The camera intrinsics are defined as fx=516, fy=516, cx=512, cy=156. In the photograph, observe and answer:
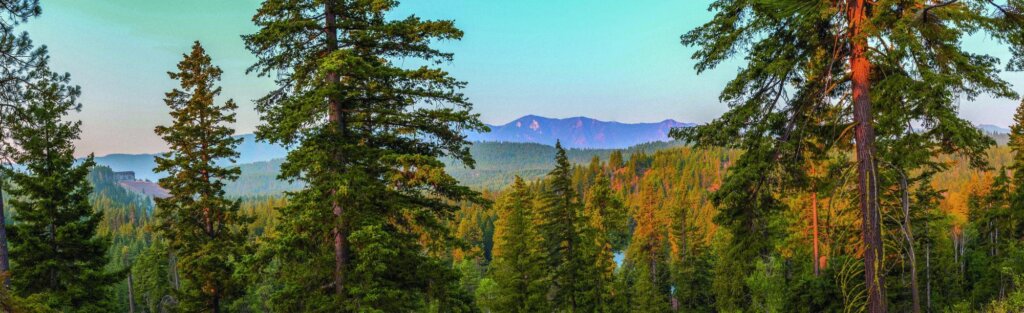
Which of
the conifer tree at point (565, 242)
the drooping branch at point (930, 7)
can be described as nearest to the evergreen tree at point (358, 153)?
the drooping branch at point (930, 7)

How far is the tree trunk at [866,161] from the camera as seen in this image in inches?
270

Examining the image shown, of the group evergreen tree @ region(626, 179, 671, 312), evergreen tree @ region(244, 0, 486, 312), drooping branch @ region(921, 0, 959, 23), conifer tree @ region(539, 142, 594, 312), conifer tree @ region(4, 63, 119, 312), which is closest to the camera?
drooping branch @ region(921, 0, 959, 23)

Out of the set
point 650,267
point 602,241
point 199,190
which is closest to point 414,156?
point 199,190

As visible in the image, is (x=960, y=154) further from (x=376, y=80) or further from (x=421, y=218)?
(x=376, y=80)

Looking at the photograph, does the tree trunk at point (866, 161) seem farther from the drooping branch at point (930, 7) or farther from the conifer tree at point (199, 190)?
the conifer tree at point (199, 190)

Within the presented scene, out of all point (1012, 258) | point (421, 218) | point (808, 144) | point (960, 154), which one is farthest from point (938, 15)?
point (1012, 258)

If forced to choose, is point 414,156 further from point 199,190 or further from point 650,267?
point 650,267

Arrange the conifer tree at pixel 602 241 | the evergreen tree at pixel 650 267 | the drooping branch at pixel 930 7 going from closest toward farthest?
the drooping branch at pixel 930 7 → the conifer tree at pixel 602 241 → the evergreen tree at pixel 650 267

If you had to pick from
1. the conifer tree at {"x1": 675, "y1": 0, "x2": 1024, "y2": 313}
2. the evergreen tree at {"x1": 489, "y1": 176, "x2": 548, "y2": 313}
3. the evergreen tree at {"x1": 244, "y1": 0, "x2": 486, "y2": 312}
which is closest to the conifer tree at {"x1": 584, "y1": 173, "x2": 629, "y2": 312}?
the evergreen tree at {"x1": 489, "y1": 176, "x2": 548, "y2": 313}

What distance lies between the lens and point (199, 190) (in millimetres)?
18500

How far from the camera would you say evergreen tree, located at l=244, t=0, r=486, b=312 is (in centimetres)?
1058

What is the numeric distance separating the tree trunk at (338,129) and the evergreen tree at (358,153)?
2 cm

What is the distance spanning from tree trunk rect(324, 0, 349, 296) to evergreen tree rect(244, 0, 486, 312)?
23 millimetres

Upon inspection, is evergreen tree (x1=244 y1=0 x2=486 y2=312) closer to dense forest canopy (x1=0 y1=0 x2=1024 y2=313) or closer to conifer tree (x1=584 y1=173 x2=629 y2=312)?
dense forest canopy (x1=0 y1=0 x2=1024 y2=313)
